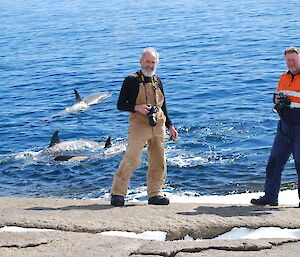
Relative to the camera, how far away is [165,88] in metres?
23.5

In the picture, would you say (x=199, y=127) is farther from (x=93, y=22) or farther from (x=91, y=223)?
(x=93, y=22)

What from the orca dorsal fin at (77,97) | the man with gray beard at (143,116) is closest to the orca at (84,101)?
the orca dorsal fin at (77,97)

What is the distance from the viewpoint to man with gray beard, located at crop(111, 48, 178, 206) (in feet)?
27.7

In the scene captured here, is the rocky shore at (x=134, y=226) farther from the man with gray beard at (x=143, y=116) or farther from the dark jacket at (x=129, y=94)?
the dark jacket at (x=129, y=94)

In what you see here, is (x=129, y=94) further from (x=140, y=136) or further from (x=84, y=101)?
(x=84, y=101)

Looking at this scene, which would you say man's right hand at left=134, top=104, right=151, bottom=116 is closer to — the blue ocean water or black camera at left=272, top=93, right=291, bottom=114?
black camera at left=272, top=93, right=291, bottom=114

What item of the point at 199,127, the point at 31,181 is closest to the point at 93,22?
the point at 199,127

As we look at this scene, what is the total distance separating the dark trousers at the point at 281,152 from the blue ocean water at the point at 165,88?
3327 mm

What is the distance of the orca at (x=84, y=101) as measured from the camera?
21250mm

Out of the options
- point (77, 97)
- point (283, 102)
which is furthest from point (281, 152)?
point (77, 97)

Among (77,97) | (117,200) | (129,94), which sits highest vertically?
(129,94)

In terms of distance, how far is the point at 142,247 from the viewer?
6.85 m

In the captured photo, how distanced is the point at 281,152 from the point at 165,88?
1490cm

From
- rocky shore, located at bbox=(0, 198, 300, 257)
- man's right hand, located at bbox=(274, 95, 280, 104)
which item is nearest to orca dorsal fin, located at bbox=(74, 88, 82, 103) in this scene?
rocky shore, located at bbox=(0, 198, 300, 257)
